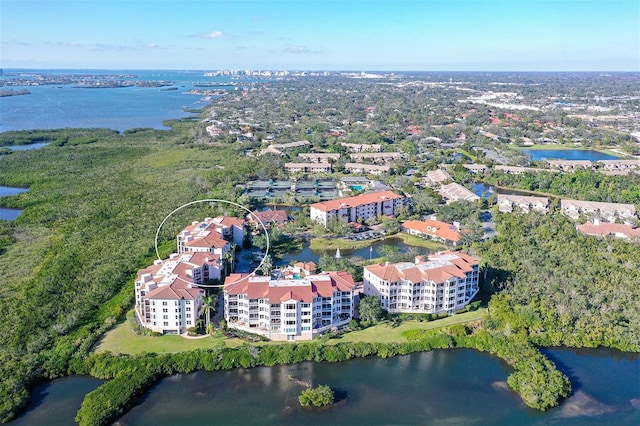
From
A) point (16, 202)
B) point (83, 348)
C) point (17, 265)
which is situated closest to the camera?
point (83, 348)

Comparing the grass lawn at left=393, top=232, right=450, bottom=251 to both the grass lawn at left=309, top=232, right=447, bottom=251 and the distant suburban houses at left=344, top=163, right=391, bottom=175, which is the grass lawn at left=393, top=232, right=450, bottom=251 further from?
the distant suburban houses at left=344, top=163, right=391, bottom=175

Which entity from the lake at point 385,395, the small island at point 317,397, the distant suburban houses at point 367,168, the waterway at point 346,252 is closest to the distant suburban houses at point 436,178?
the distant suburban houses at point 367,168

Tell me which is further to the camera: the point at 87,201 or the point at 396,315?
the point at 87,201

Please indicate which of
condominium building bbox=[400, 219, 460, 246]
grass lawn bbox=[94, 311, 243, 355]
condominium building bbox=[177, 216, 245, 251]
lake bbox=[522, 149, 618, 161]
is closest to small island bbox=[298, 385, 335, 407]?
grass lawn bbox=[94, 311, 243, 355]

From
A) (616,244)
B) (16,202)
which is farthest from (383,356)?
(16,202)

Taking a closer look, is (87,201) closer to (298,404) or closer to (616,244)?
(298,404)

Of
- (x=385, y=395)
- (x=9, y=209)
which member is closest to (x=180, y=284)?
(x=385, y=395)
